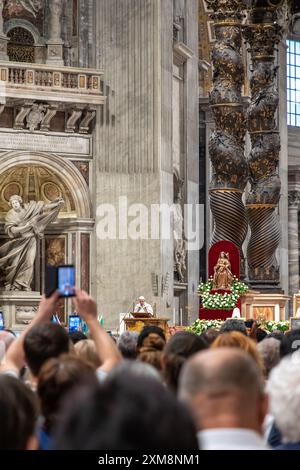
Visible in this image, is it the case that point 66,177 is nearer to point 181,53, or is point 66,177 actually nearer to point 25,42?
point 25,42

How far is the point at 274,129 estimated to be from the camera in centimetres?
1889

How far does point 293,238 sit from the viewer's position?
43.6 meters

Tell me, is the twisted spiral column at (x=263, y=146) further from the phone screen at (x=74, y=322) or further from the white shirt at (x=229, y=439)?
the white shirt at (x=229, y=439)

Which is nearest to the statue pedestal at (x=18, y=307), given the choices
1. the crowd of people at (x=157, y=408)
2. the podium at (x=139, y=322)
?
the podium at (x=139, y=322)

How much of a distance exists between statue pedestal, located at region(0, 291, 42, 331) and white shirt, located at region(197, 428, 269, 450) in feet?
72.7

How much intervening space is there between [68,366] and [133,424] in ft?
6.48

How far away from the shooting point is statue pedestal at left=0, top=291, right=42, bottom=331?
25.2 meters

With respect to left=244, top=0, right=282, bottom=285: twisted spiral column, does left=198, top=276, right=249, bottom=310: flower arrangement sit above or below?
below

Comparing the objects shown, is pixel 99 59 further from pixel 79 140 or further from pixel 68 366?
pixel 68 366

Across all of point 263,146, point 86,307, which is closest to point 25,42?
point 263,146

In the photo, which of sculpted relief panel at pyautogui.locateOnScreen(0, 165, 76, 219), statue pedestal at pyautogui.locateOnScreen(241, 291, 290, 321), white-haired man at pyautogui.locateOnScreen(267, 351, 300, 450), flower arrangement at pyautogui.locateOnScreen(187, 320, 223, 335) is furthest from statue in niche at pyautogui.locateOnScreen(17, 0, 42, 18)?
white-haired man at pyautogui.locateOnScreen(267, 351, 300, 450)

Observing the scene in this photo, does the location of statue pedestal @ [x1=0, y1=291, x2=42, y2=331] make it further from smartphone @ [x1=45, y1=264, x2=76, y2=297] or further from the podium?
smartphone @ [x1=45, y1=264, x2=76, y2=297]

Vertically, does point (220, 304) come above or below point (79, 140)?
below
